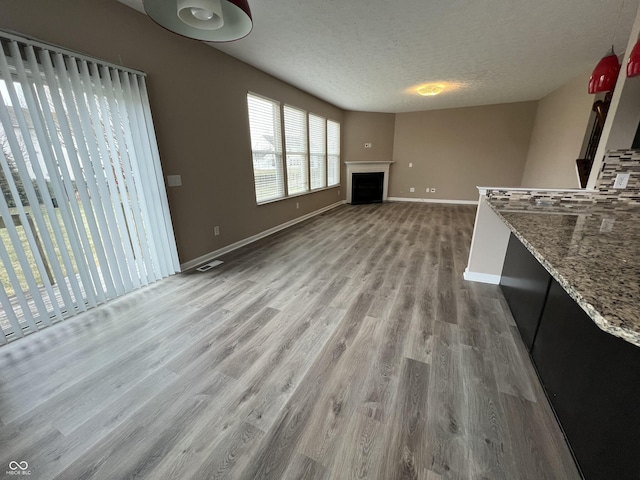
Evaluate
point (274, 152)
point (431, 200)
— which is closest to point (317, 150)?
point (274, 152)

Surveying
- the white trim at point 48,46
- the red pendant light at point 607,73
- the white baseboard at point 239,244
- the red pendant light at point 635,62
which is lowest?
the white baseboard at point 239,244

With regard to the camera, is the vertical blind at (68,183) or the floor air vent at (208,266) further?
the floor air vent at (208,266)

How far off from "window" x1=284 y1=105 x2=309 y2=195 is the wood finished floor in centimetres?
303

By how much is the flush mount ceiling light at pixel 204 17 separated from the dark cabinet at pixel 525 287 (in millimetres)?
2308

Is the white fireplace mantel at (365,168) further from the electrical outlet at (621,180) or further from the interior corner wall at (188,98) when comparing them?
the electrical outlet at (621,180)

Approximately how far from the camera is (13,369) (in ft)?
5.19

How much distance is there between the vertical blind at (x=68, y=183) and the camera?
170 centimetres

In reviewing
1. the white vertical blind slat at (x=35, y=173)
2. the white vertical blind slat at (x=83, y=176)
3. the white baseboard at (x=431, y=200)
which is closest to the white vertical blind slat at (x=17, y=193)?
the white vertical blind slat at (x=35, y=173)

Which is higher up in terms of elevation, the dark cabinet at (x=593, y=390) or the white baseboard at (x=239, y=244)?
the dark cabinet at (x=593, y=390)

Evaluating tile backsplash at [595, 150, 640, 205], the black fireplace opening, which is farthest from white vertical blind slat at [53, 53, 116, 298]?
the black fireplace opening

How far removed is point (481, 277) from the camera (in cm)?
268

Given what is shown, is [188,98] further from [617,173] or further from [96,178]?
[617,173]

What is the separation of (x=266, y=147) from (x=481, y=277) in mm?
3644

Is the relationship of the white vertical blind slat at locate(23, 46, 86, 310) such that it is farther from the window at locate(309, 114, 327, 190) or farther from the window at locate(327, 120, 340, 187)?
the window at locate(327, 120, 340, 187)
